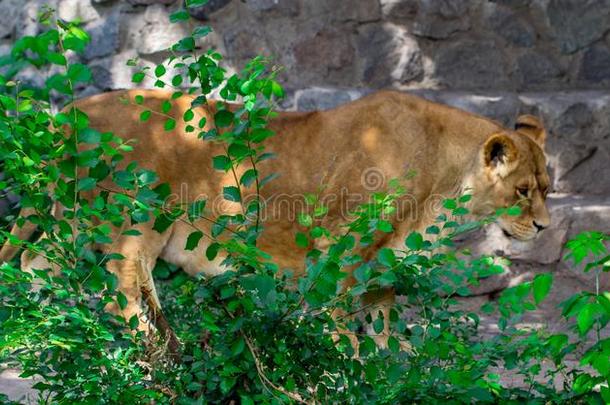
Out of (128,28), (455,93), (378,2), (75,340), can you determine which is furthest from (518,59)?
(75,340)

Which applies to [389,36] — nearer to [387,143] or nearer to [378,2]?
[378,2]

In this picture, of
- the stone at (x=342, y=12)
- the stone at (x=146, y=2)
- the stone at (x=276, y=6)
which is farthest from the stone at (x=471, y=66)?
the stone at (x=146, y=2)

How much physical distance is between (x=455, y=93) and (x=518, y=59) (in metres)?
0.50

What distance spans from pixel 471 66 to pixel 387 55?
551 millimetres

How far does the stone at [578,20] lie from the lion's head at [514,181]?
153 centimetres

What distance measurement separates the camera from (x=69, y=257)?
10.1 feet

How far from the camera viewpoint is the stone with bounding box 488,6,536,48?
22.2ft

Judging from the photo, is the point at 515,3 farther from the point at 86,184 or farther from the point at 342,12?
the point at 86,184

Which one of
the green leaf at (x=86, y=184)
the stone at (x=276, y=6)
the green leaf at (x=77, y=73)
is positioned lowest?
the stone at (x=276, y=6)

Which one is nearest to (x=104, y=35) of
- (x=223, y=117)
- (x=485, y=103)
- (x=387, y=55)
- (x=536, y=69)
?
(x=387, y=55)

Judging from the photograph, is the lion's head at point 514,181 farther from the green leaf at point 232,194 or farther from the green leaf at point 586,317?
the green leaf at point 586,317

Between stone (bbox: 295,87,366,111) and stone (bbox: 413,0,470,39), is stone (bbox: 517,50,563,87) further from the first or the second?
stone (bbox: 295,87,366,111)

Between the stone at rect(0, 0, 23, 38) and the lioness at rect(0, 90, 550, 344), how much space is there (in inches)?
88.2

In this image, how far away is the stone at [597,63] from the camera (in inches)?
267
